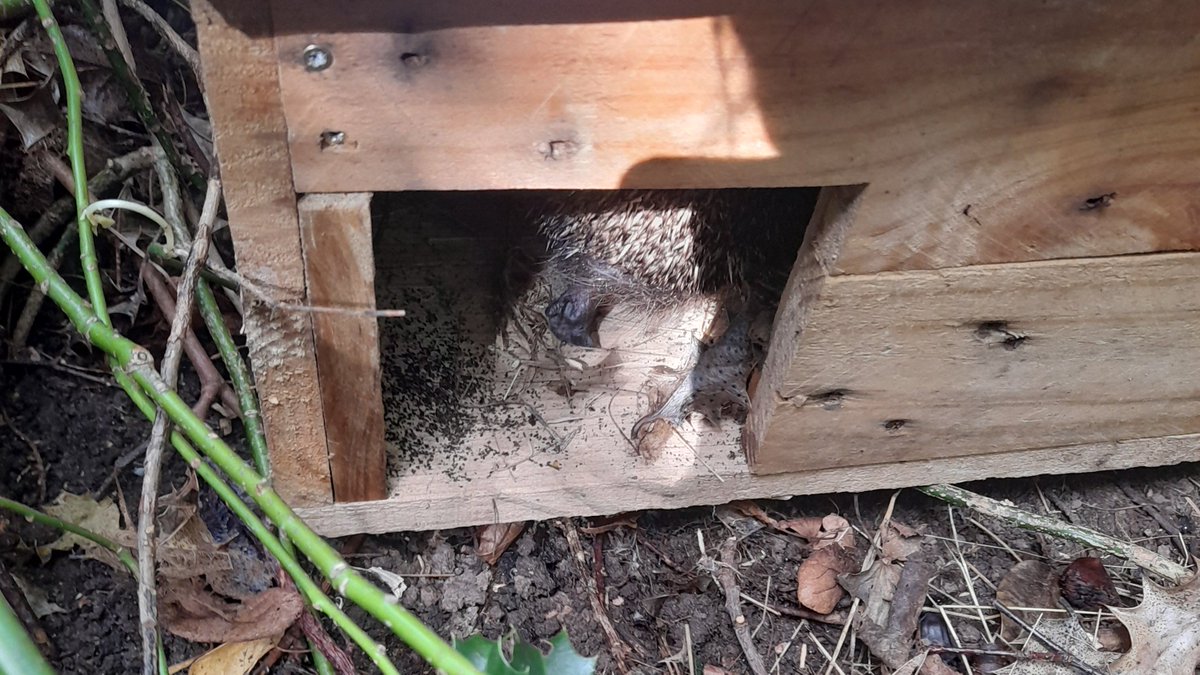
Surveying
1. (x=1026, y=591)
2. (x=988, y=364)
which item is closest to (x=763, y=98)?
(x=988, y=364)

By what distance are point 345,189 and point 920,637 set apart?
115cm

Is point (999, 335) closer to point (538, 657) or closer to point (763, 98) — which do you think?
point (763, 98)

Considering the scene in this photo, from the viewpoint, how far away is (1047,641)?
1.39 metres

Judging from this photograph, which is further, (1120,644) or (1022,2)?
(1120,644)

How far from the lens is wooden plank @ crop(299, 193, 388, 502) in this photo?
0.89 metres

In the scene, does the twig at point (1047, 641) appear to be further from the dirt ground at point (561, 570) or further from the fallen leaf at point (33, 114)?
the fallen leaf at point (33, 114)

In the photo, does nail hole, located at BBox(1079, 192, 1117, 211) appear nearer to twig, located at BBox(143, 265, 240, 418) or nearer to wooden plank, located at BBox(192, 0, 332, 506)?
wooden plank, located at BBox(192, 0, 332, 506)

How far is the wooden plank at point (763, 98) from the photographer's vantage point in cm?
78

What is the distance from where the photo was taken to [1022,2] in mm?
825

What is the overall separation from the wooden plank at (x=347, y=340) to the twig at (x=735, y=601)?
1.90 ft

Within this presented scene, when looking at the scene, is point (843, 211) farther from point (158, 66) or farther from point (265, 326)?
point (158, 66)

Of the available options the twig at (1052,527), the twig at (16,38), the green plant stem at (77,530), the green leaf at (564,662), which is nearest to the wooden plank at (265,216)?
the green plant stem at (77,530)

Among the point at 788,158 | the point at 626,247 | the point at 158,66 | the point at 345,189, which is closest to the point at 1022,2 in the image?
the point at 788,158

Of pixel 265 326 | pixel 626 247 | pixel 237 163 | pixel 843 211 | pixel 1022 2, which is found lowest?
pixel 626 247
